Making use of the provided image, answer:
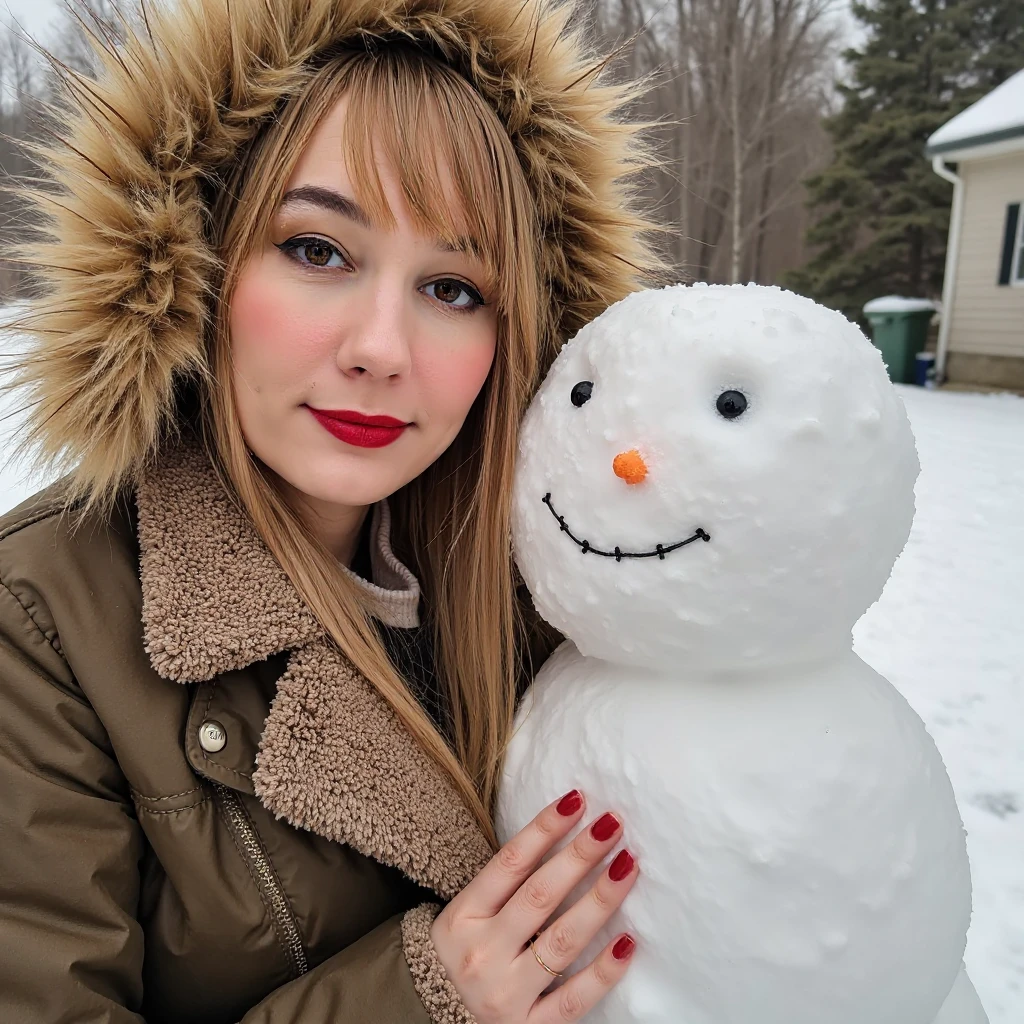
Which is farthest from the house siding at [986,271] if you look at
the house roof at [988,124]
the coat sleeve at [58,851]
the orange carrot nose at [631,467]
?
the coat sleeve at [58,851]

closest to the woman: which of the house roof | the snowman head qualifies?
the snowman head

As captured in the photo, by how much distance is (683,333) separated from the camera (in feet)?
3.33

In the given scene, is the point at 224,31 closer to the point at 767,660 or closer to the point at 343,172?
the point at 343,172

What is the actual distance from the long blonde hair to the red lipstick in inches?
5.8

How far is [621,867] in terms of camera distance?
1002 mm

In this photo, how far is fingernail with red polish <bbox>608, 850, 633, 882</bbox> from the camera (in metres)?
1.00

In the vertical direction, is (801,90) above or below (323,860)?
above

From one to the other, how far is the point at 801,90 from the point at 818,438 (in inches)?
749

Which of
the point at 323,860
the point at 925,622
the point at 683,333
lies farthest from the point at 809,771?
the point at 925,622

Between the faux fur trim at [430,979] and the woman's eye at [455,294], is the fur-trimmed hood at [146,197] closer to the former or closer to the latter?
the woman's eye at [455,294]

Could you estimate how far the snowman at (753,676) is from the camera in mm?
956

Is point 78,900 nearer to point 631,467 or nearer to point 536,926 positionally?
point 536,926

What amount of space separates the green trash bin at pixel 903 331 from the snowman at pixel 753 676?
11.1m

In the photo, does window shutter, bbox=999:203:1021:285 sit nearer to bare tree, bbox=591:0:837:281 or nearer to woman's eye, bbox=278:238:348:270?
bare tree, bbox=591:0:837:281
